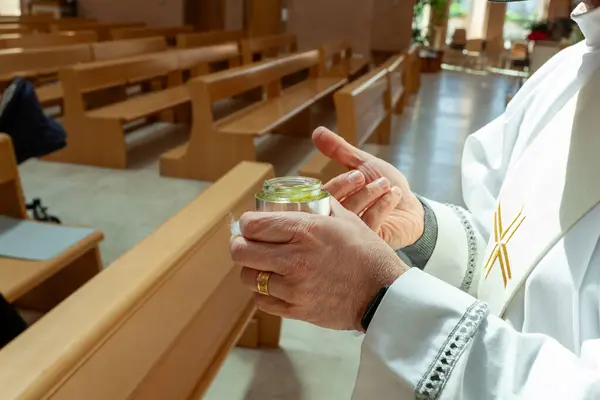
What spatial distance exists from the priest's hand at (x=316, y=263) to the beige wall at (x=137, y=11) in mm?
8105

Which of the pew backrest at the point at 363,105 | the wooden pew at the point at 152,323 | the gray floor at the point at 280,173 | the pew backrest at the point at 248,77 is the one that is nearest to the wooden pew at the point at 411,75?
the gray floor at the point at 280,173

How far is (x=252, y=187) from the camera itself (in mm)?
1781

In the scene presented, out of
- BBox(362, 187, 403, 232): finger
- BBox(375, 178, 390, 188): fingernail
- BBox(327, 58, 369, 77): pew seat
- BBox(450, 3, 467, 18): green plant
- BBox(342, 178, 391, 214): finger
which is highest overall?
BBox(450, 3, 467, 18): green plant

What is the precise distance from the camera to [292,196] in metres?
0.76

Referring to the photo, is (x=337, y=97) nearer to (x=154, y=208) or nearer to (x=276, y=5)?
(x=154, y=208)

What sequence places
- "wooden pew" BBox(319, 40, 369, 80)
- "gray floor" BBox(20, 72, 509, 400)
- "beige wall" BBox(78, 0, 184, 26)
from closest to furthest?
"gray floor" BBox(20, 72, 509, 400), "wooden pew" BBox(319, 40, 369, 80), "beige wall" BBox(78, 0, 184, 26)

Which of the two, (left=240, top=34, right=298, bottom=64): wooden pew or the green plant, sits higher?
the green plant

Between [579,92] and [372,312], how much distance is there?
0.56 meters

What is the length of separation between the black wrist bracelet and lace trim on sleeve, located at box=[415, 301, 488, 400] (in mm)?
99

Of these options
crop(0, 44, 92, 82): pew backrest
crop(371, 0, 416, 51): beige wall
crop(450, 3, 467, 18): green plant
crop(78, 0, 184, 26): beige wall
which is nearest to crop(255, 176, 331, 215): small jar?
crop(0, 44, 92, 82): pew backrest

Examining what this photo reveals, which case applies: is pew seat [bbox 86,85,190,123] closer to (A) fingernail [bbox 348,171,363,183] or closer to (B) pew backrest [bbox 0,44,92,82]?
(B) pew backrest [bbox 0,44,92,82]

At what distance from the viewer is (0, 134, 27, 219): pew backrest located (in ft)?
6.67

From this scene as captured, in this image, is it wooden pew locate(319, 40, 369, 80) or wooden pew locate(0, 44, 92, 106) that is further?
wooden pew locate(319, 40, 369, 80)

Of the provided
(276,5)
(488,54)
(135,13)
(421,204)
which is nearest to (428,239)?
(421,204)
